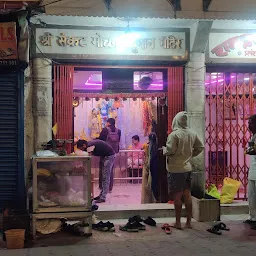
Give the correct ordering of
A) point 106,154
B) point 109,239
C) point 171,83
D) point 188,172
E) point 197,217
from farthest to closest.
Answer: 1. point 106,154
2. point 171,83
3. point 197,217
4. point 188,172
5. point 109,239

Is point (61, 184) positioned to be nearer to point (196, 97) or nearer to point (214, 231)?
point (214, 231)

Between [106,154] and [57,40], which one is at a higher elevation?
A: [57,40]

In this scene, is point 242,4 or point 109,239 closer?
point 109,239

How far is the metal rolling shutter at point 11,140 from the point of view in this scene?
327 inches

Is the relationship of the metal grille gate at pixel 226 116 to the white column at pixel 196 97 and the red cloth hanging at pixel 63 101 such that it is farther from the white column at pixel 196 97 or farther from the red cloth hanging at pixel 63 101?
the red cloth hanging at pixel 63 101

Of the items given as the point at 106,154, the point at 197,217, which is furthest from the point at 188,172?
the point at 106,154

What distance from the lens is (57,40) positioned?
29.3 feet

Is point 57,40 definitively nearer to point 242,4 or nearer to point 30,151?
point 30,151

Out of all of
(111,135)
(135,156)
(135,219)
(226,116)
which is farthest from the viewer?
(135,156)

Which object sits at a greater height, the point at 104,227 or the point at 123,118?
the point at 123,118

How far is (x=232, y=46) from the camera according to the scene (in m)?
9.58

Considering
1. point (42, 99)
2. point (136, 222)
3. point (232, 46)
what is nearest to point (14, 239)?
point (136, 222)

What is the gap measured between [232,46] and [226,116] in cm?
159

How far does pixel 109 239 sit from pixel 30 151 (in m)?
2.67
